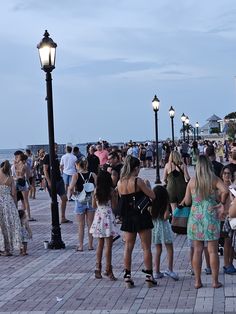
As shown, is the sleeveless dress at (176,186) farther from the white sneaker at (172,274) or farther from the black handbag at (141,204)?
the black handbag at (141,204)

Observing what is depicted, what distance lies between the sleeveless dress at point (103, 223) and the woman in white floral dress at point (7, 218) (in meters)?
2.91

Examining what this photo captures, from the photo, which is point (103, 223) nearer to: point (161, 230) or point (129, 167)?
point (161, 230)

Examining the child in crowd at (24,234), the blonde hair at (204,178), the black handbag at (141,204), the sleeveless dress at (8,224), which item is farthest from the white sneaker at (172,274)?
the sleeveless dress at (8,224)

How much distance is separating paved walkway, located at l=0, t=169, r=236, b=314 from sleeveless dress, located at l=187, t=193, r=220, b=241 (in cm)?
69

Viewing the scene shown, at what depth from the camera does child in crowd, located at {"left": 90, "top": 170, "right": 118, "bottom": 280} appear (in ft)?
33.0

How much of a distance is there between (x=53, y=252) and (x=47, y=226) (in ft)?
13.3

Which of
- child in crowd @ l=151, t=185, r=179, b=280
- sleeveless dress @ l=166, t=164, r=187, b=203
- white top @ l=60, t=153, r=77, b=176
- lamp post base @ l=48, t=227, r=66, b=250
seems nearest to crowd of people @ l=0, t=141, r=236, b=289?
child in crowd @ l=151, t=185, r=179, b=280

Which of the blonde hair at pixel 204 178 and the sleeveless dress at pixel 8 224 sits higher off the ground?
the blonde hair at pixel 204 178

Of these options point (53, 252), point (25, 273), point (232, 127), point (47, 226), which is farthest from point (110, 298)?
point (232, 127)

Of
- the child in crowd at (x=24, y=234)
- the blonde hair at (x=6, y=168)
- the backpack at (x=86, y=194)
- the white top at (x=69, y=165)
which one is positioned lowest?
the child in crowd at (x=24, y=234)

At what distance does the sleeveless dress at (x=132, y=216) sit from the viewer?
30.5 ft

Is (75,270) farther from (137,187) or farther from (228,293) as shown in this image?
(228,293)

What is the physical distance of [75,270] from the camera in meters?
10.9

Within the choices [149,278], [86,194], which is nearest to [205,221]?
[149,278]
